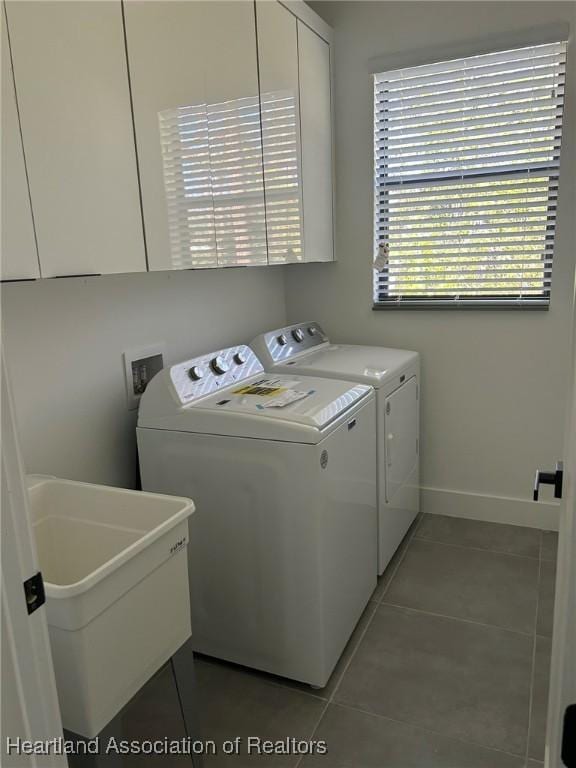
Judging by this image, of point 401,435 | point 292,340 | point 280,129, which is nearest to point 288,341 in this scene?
point 292,340

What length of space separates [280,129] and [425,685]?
2.14 m

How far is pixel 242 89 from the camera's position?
1997mm

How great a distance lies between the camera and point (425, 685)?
1.87 m

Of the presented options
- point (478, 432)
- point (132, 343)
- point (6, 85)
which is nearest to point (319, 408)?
point (132, 343)

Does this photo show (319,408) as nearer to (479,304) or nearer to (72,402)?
(72,402)

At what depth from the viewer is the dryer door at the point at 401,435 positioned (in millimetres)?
2350

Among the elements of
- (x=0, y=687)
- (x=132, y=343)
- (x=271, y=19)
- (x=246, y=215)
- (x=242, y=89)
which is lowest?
(x=0, y=687)

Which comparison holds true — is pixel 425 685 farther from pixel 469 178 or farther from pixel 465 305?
pixel 469 178

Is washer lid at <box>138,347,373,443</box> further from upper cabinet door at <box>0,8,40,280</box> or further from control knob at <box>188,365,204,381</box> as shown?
upper cabinet door at <box>0,8,40,280</box>

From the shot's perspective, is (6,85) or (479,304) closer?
(6,85)

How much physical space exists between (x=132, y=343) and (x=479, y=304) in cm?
167

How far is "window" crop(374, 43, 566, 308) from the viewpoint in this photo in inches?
97.3

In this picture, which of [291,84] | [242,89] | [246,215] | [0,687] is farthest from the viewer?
[291,84]

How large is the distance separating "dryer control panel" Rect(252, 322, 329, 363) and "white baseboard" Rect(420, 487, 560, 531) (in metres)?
1.02
